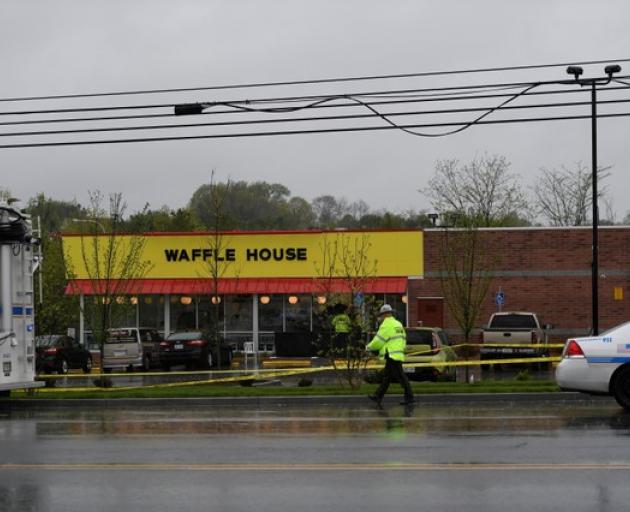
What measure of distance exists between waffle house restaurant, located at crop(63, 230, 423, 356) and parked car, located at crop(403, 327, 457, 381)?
46.8ft

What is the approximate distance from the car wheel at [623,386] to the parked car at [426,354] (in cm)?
828

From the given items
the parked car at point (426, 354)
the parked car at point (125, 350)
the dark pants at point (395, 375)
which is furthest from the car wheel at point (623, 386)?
the parked car at point (125, 350)

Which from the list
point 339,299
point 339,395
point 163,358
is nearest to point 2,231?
point 339,395

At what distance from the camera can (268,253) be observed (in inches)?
1618

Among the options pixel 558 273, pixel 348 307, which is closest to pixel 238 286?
pixel 558 273

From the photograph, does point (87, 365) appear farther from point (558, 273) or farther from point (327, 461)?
point (327, 461)

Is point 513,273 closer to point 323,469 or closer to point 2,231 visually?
point 2,231

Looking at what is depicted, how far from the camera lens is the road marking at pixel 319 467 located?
1009 centimetres

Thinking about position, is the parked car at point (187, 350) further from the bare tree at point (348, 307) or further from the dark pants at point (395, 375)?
the dark pants at point (395, 375)

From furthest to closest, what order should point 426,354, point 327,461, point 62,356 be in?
point 62,356
point 426,354
point 327,461

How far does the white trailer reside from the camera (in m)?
18.4

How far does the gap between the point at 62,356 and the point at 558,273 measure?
17944 millimetres

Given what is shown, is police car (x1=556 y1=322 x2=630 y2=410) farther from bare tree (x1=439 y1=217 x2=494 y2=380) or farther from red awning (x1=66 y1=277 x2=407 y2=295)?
red awning (x1=66 y1=277 x2=407 y2=295)

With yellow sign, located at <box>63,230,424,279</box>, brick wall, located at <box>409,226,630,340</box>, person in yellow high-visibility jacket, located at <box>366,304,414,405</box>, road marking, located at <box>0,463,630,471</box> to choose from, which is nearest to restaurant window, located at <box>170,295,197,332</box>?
yellow sign, located at <box>63,230,424,279</box>
